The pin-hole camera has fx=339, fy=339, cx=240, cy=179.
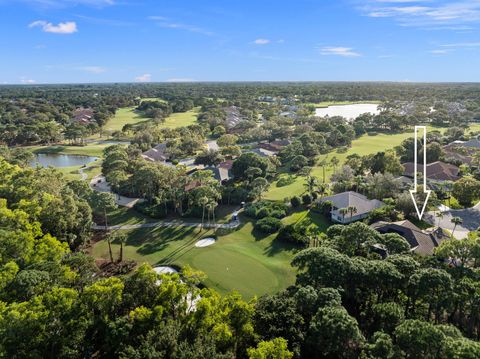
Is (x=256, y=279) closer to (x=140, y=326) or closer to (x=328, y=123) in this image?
(x=140, y=326)

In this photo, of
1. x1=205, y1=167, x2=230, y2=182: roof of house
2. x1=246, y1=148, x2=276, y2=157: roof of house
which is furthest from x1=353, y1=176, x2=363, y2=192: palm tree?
x1=246, y1=148, x2=276, y2=157: roof of house

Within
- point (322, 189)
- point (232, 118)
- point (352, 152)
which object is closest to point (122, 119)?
point (232, 118)

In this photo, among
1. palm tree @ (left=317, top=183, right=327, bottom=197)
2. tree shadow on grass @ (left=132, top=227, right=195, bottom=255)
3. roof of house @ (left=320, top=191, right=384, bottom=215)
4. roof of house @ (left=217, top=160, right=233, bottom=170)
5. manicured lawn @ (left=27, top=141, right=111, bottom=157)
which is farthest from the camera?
manicured lawn @ (left=27, top=141, right=111, bottom=157)

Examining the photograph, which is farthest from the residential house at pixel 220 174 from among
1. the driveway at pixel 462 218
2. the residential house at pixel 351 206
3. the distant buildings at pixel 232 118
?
the distant buildings at pixel 232 118

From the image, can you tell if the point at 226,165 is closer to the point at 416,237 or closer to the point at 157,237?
the point at 157,237

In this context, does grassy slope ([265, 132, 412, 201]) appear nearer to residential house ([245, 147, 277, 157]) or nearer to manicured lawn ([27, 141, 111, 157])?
residential house ([245, 147, 277, 157])

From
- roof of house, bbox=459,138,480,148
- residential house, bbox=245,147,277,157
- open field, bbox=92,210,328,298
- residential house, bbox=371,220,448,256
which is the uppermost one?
roof of house, bbox=459,138,480,148

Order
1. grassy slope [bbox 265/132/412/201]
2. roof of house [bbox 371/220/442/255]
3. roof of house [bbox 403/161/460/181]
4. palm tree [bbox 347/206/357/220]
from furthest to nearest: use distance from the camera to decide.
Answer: roof of house [bbox 403/161/460/181], grassy slope [bbox 265/132/412/201], palm tree [bbox 347/206/357/220], roof of house [bbox 371/220/442/255]

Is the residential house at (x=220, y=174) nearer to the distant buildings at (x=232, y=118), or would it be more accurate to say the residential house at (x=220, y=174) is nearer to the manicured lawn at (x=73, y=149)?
the manicured lawn at (x=73, y=149)

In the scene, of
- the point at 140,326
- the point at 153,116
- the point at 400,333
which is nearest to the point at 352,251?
the point at 400,333
